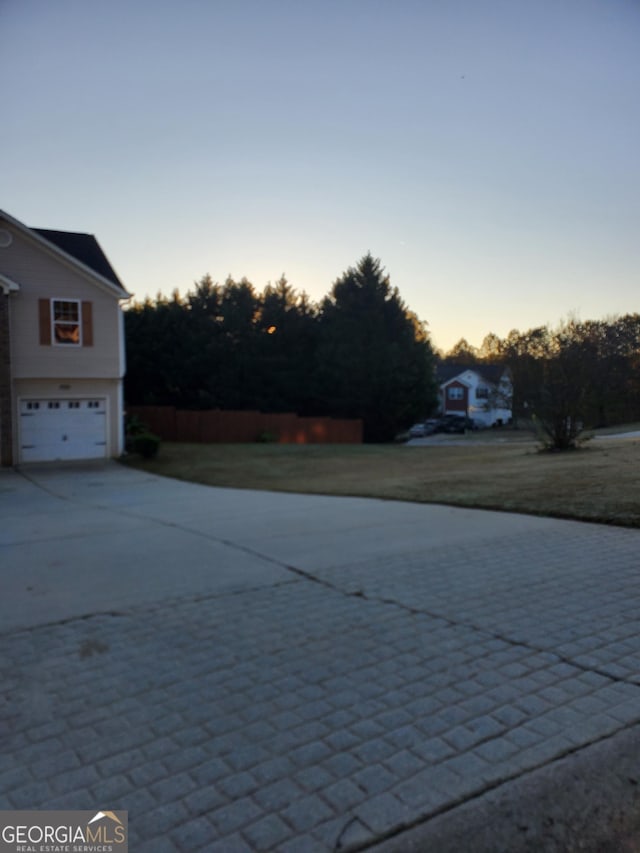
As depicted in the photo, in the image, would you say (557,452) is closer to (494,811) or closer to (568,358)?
(568,358)

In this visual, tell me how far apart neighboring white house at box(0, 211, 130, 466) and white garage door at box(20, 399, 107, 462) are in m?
0.03

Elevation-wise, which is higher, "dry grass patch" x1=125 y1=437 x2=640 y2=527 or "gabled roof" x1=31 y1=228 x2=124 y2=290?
"gabled roof" x1=31 y1=228 x2=124 y2=290

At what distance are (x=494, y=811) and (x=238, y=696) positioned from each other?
160 centimetres

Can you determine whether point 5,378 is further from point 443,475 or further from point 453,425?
point 453,425

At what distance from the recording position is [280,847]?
2.41 m

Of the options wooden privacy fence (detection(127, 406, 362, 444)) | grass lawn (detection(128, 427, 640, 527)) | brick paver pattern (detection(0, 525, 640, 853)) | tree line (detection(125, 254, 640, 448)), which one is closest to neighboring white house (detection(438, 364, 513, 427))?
tree line (detection(125, 254, 640, 448))

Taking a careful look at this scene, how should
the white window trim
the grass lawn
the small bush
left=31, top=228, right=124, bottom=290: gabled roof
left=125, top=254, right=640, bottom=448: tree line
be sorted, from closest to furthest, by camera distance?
the grass lawn → the white window trim → the small bush → left=31, top=228, right=124, bottom=290: gabled roof → left=125, top=254, right=640, bottom=448: tree line

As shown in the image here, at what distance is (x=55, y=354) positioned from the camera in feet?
67.5

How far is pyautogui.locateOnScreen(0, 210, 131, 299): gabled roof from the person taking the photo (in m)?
20.6

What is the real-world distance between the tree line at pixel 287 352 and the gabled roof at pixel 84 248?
12.5 m

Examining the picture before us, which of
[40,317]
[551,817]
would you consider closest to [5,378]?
[40,317]

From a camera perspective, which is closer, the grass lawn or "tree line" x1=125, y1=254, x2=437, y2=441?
the grass lawn

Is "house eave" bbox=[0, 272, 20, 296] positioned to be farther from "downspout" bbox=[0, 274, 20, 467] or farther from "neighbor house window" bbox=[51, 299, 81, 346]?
"neighbor house window" bbox=[51, 299, 81, 346]

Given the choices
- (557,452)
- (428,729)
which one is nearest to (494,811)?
(428,729)
